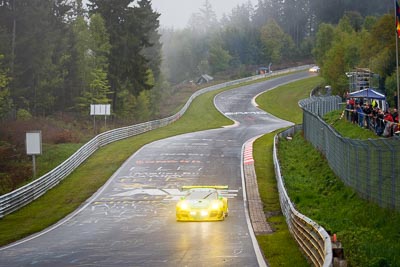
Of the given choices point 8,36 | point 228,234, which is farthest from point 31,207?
point 8,36

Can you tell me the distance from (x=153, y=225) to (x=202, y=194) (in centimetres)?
311

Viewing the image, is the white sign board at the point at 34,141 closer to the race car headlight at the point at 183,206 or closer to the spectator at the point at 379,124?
the race car headlight at the point at 183,206

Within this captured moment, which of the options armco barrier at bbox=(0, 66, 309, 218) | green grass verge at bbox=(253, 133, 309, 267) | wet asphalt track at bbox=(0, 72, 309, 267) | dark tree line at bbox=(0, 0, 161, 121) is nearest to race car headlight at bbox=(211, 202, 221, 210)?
→ wet asphalt track at bbox=(0, 72, 309, 267)

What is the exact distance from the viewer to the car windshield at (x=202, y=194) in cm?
2681

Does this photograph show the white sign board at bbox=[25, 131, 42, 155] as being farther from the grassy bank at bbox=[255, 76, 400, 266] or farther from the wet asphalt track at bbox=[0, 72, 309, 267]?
the grassy bank at bbox=[255, 76, 400, 266]

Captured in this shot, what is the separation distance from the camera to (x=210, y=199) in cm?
2642

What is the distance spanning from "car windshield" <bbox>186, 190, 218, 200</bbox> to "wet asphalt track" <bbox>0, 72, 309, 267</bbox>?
109cm

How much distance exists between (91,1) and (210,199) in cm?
5715

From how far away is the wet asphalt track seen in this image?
17812mm

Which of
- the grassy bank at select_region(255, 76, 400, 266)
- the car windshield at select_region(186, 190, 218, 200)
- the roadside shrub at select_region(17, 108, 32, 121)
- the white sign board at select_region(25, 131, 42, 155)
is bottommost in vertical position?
the car windshield at select_region(186, 190, 218, 200)

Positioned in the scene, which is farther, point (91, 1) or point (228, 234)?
point (91, 1)

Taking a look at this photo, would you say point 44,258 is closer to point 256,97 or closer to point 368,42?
point 368,42

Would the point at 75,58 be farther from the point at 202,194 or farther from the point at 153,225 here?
the point at 153,225

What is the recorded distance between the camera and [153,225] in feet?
81.7
